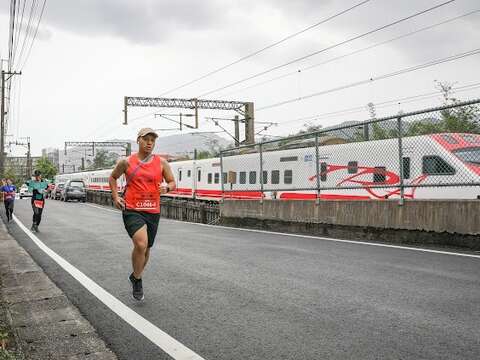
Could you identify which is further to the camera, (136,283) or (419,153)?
(419,153)

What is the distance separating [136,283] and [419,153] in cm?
869

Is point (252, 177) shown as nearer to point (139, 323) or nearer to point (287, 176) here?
point (287, 176)

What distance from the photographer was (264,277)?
573 cm

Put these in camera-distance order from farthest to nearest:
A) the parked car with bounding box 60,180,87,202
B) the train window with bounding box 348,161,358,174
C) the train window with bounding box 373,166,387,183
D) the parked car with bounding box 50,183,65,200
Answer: the parked car with bounding box 50,183,65,200, the parked car with bounding box 60,180,87,202, the train window with bounding box 348,161,358,174, the train window with bounding box 373,166,387,183

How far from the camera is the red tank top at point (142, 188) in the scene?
16.1 feet

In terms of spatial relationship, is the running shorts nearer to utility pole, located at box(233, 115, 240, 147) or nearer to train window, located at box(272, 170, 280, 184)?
train window, located at box(272, 170, 280, 184)

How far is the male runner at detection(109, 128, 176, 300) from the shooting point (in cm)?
484

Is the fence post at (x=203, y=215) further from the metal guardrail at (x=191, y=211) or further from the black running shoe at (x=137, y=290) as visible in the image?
the black running shoe at (x=137, y=290)

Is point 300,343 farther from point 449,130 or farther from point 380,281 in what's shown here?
point 449,130

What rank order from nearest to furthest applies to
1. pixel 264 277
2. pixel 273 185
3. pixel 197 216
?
pixel 264 277, pixel 197 216, pixel 273 185

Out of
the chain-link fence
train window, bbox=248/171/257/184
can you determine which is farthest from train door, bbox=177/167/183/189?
the chain-link fence

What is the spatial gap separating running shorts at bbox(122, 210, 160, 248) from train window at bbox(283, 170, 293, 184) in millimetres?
14774

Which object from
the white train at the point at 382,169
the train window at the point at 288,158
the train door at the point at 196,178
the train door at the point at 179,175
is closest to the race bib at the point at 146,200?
the white train at the point at 382,169

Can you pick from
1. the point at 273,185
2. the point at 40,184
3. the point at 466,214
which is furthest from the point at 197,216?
the point at 466,214
